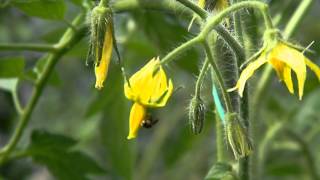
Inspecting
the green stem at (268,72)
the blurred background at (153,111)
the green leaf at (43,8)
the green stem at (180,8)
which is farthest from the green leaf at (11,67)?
the green stem at (268,72)

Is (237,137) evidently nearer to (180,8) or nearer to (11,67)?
(180,8)

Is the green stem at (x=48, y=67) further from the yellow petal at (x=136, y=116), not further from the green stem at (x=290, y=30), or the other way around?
the yellow petal at (x=136, y=116)

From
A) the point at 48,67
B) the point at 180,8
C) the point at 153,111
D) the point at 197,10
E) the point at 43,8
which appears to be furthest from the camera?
the point at 153,111

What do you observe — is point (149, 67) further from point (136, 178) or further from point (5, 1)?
point (136, 178)

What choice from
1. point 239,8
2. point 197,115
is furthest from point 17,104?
point 239,8

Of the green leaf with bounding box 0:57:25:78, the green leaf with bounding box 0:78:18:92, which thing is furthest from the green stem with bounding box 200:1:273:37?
the green leaf with bounding box 0:78:18:92

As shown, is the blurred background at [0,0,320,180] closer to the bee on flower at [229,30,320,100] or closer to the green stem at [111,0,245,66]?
the green stem at [111,0,245,66]
